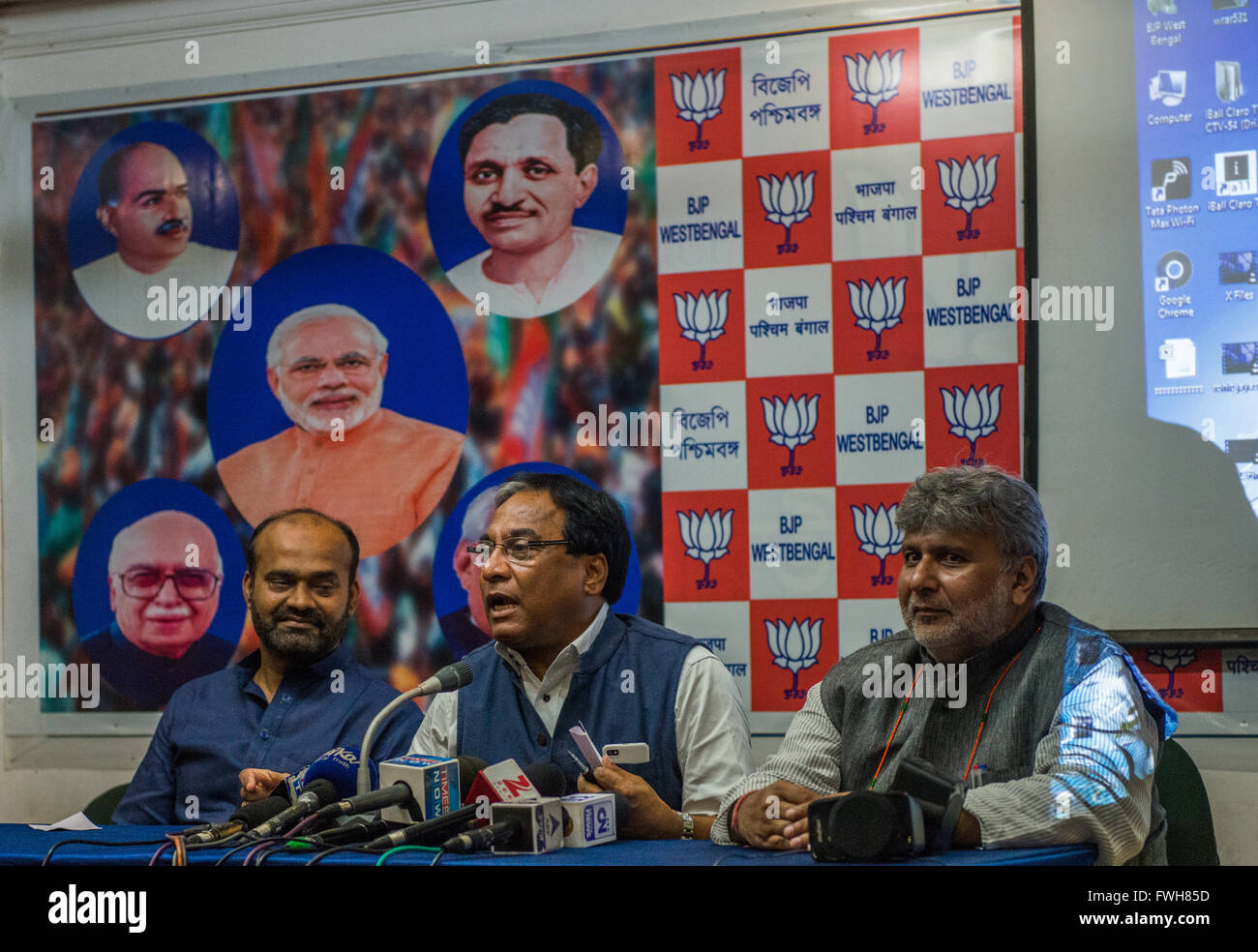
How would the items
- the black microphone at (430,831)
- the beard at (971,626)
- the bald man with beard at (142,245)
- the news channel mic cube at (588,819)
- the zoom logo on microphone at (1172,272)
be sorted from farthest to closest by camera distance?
the bald man with beard at (142,245), the zoom logo on microphone at (1172,272), the beard at (971,626), the news channel mic cube at (588,819), the black microphone at (430,831)

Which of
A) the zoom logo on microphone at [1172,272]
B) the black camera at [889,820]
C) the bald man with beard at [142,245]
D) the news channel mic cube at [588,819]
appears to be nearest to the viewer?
the black camera at [889,820]

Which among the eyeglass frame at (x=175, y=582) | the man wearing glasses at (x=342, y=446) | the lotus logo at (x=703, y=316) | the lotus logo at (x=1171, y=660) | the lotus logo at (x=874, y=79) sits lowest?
the lotus logo at (x=1171, y=660)

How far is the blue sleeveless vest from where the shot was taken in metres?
2.65

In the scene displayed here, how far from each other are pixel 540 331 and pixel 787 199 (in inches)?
29.9

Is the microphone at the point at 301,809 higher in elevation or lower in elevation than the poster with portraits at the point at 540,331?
lower

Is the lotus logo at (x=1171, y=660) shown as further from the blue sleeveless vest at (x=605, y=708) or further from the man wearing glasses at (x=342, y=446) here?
the man wearing glasses at (x=342, y=446)

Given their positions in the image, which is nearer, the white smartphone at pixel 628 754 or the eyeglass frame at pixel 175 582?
the white smartphone at pixel 628 754

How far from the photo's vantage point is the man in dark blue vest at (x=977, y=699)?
198 centimetres

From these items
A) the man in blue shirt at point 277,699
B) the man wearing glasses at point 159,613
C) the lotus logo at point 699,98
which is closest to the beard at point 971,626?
the man in blue shirt at point 277,699

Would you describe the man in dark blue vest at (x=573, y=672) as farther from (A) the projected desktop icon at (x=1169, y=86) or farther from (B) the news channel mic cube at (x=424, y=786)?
(A) the projected desktop icon at (x=1169, y=86)

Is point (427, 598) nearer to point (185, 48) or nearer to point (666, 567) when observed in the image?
point (666, 567)

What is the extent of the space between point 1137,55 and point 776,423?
125 centimetres

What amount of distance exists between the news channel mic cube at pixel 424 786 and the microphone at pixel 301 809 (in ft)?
0.38

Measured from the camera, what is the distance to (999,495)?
232 cm
